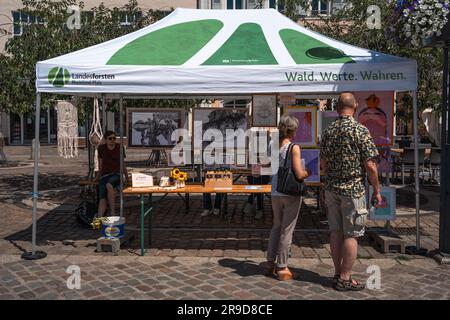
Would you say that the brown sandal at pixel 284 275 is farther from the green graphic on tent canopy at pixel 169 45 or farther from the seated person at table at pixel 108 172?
the seated person at table at pixel 108 172

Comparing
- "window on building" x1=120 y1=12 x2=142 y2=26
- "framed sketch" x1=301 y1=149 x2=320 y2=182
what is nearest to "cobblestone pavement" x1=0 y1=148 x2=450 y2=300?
"framed sketch" x1=301 y1=149 x2=320 y2=182

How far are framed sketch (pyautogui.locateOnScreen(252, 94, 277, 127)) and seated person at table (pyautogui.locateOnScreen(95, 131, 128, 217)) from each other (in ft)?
7.31

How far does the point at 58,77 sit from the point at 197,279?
2882 millimetres

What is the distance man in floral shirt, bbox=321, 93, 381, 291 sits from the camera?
14.5ft

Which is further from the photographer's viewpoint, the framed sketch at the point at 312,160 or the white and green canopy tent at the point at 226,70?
the framed sketch at the point at 312,160

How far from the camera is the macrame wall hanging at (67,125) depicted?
11.0m

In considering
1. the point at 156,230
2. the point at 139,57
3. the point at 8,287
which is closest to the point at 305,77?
the point at 139,57

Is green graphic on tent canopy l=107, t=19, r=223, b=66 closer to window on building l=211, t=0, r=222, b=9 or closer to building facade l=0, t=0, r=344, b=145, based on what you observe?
building facade l=0, t=0, r=344, b=145

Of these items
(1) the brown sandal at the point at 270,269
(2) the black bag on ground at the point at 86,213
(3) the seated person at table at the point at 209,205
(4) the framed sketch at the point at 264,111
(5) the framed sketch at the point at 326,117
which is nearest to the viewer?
Result: (1) the brown sandal at the point at 270,269

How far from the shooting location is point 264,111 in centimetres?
766

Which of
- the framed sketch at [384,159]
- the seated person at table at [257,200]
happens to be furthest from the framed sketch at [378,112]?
the seated person at table at [257,200]

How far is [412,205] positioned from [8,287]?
24.3 feet

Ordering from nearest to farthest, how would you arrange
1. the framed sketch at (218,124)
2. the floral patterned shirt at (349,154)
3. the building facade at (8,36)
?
the floral patterned shirt at (349,154)
the framed sketch at (218,124)
the building facade at (8,36)

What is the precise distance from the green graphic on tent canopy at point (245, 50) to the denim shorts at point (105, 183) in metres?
2.58
